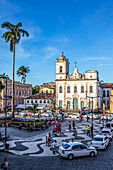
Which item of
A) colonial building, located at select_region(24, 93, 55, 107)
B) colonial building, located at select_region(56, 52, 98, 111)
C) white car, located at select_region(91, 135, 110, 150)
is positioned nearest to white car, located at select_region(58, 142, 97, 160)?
white car, located at select_region(91, 135, 110, 150)

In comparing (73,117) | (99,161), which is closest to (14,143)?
(99,161)

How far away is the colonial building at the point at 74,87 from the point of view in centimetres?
6725

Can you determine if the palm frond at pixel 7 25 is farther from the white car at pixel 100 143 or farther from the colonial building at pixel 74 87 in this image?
the white car at pixel 100 143

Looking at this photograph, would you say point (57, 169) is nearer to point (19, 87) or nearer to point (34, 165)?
point (34, 165)

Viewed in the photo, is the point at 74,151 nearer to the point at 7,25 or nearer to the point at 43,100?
the point at 7,25

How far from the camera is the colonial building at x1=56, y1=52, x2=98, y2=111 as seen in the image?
2648 inches

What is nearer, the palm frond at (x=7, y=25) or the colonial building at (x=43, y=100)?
the palm frond at (x=7, y=25)

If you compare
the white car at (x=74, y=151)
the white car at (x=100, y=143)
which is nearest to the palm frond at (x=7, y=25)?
the white car at (x=100, y=143)

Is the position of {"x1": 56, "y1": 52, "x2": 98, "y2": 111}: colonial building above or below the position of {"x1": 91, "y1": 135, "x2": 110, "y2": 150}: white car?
above

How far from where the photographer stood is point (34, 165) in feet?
53.3

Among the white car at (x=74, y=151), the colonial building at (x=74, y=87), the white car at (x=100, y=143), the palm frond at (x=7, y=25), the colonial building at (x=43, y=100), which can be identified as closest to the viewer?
the white car at (x=74, y=151)

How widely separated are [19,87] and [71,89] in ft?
69.1

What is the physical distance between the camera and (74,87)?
6931 centimetres

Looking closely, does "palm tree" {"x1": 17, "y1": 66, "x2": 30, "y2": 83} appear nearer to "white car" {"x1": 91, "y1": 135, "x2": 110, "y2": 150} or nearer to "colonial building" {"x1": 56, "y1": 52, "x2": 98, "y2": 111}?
"colonial building" {"x1": 56, "y1": 52, "x2": 98, "y2": 111}
